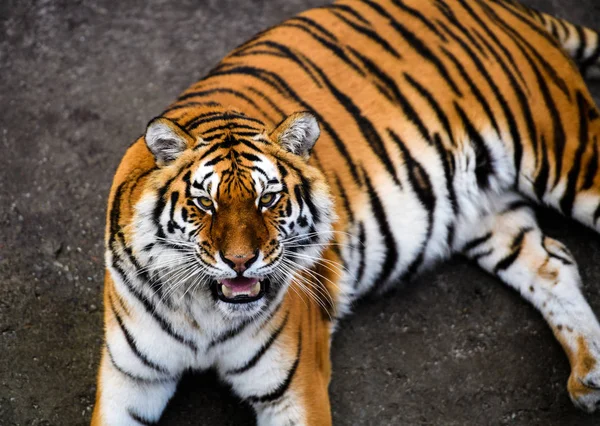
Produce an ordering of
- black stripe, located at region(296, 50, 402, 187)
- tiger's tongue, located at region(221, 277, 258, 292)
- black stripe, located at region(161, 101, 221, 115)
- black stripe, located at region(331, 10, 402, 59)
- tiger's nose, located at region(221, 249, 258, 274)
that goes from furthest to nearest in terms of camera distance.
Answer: black stripe, located at region(331, 10, 402, 59)
black stripe, located at region(296, 50, 402, 187)
black stripe, located at region(161, 101, 221, 115)
tiger's tongue, located at region(221, 277, 258, 292)
tiger's nose, located at region(221, 249, 258, 274)

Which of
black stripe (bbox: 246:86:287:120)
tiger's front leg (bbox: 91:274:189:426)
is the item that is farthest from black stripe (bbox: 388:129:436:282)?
tiger's front leg (bbox: 91:274:189:426)

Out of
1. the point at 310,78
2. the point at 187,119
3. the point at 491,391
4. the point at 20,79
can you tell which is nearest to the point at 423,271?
the point at 491,391

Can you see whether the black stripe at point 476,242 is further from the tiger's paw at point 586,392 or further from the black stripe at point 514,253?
the tiger's paw at point 586,392

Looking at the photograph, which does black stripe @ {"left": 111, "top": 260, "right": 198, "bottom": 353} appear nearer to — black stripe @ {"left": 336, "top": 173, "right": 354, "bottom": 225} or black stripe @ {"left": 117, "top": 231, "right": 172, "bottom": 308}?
black stripe @ {"left": 117, "top": 231, "right": 172, "bottom": 308}

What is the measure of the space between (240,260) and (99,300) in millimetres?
1020

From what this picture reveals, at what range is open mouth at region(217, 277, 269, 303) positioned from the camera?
1831 mm

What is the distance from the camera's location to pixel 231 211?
1743 millimetres

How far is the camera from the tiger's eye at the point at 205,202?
1758 millimetres

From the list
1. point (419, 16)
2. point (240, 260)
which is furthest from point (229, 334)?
point (419, 16)

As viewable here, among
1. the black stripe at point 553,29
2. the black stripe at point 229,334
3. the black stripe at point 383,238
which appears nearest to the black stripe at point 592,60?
the black stripe at point 553,29

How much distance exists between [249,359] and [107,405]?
408 mm

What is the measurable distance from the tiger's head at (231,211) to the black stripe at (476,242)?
91 centimetres

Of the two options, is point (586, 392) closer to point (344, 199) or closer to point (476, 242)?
point (476, 242)

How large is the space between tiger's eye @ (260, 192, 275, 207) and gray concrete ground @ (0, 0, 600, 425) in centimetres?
82
